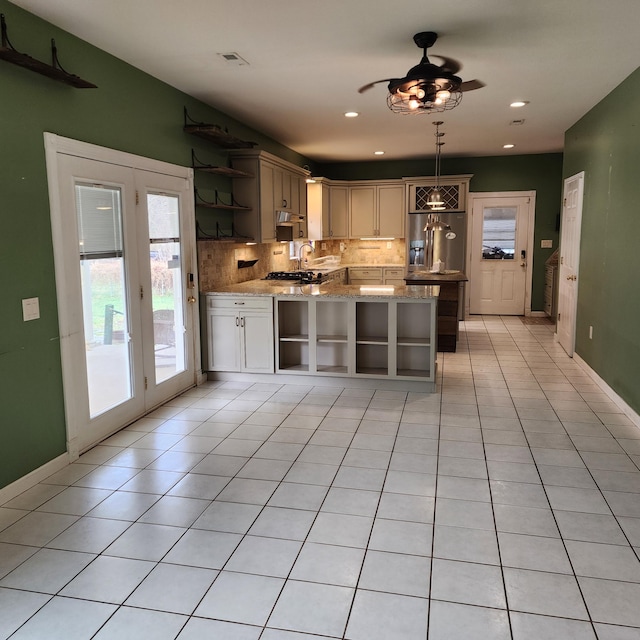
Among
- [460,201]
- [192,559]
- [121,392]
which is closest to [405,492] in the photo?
[192,559]

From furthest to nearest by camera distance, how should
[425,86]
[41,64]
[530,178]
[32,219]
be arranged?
[530,178] < [425,86] < [32,219] < [41,64]

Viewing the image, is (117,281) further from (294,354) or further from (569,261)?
(569,261)

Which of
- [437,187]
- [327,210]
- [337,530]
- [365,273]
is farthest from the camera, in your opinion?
[365,273]

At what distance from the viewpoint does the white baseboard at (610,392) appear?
4045mm

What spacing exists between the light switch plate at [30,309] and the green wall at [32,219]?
3 centimetres

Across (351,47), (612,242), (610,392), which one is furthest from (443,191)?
(351,47)

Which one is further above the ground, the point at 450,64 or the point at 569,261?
the point at 450,64

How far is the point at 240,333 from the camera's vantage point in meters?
5.14

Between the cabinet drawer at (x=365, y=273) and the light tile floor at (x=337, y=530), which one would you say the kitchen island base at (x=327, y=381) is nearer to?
the light tile floor at (x=337, y=530)

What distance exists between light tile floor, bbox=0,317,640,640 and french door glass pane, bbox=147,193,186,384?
1.63 feet

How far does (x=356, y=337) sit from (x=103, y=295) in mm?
2264

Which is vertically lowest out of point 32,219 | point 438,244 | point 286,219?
point 438,244

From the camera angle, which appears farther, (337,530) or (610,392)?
(610,392)

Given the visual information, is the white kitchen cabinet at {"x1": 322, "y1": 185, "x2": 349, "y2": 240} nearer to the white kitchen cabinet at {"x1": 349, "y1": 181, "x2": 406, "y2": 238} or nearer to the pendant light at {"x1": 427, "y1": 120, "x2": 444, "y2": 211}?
the white kitchen cabinet at {"x1": 349, "y1": 181, "x2": 406, "y2": 238}
